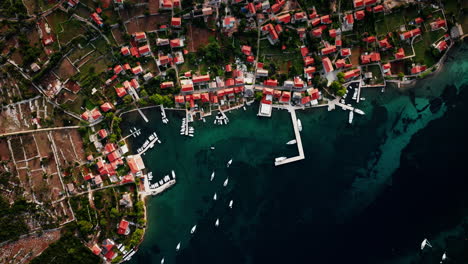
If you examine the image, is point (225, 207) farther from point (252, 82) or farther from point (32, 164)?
point (32, 164)

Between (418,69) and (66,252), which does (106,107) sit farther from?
(418,69)

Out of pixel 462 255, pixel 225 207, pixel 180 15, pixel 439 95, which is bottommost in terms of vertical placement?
pixel 462 255

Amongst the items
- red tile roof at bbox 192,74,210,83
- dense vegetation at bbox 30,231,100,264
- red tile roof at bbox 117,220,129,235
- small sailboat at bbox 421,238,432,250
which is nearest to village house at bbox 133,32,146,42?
red tile roof at bbox 192,74,210,83

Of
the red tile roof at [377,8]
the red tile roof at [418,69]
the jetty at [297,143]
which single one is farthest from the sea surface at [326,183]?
the red tile roof at [377,8]

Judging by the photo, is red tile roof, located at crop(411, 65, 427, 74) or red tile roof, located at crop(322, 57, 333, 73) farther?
red tile roof, located at crop(411, 65, 427, 74)

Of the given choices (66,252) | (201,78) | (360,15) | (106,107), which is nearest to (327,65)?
(360,15)

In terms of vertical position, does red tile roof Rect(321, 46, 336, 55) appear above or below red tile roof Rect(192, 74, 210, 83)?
above

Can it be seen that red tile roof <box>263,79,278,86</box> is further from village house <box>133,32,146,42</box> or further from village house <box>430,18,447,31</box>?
village house <box>430,18,447,31</box>

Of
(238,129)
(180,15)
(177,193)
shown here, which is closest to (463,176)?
(238,129)
